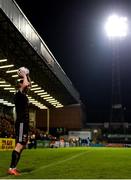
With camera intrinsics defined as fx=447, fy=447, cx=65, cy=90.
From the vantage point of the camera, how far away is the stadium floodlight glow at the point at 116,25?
4762 cm

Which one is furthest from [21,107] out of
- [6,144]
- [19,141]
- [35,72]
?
[35,72]

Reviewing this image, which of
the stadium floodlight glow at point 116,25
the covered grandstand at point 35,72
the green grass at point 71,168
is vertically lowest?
the green grass at point 71,168

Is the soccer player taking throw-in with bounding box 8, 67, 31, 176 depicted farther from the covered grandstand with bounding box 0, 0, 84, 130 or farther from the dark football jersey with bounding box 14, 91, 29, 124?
the covered grandstand with bounding box 0, 0, 84, 130

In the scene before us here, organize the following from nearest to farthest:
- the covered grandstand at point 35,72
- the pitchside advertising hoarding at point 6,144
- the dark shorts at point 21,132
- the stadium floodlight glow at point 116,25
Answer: the dark shorts at point 21,132 → the covered grandstand at point 35,72 → the pitchside advertising hoarding at point 6,144 → the stadium floodlight glow at point 116,25

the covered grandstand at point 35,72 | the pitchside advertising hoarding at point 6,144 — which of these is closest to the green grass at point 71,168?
the covered grandstand at point 35,72

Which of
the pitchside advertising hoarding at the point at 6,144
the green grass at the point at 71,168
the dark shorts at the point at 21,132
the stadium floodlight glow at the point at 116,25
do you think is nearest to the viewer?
the green grass at the point at 71,168

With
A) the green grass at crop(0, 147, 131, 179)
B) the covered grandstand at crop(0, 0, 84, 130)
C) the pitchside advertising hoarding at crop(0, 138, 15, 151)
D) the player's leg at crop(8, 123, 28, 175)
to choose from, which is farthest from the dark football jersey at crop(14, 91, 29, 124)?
the pitchside advertising hoarding at crop(0, 138, 15, 151)

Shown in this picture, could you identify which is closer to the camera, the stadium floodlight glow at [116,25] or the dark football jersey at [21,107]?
the dark football jersey at [21,107]

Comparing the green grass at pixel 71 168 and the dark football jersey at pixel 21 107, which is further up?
the dark football jersey at pixel 21 107

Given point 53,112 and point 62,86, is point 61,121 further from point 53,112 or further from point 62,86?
point 62,86

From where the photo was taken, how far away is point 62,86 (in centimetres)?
6206

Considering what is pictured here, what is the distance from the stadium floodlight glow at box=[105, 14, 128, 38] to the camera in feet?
156

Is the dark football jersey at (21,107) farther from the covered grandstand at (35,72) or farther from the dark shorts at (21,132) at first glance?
the covered grandstand at (35,72)

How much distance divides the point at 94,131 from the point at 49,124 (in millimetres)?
14099
